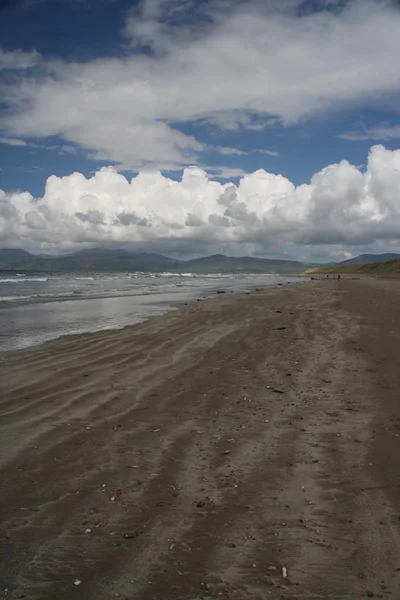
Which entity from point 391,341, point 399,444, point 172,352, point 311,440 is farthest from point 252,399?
point 391,341

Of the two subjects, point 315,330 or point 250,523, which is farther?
point 315,330

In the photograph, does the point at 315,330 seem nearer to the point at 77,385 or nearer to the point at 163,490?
the point at 77,385

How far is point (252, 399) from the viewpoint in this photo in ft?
29.2

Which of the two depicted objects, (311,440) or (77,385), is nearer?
(311,440)

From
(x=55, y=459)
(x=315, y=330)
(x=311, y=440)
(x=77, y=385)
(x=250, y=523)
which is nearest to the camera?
(x=250, y=523)

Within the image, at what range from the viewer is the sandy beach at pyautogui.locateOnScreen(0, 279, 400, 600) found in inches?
152

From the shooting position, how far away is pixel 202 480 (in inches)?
219

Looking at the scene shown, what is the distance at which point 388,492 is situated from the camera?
204 inches

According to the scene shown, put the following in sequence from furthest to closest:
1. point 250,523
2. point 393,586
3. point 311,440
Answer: point 311,440, point 250,523, point 393,586

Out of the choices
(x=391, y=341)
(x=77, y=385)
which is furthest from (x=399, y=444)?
(x=391, y=341)

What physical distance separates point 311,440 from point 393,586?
3.10 meters

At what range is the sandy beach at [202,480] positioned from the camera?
386 centimetres

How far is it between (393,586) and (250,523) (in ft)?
4.62

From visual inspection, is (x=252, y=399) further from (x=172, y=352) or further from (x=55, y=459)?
(x=172, y=352)
